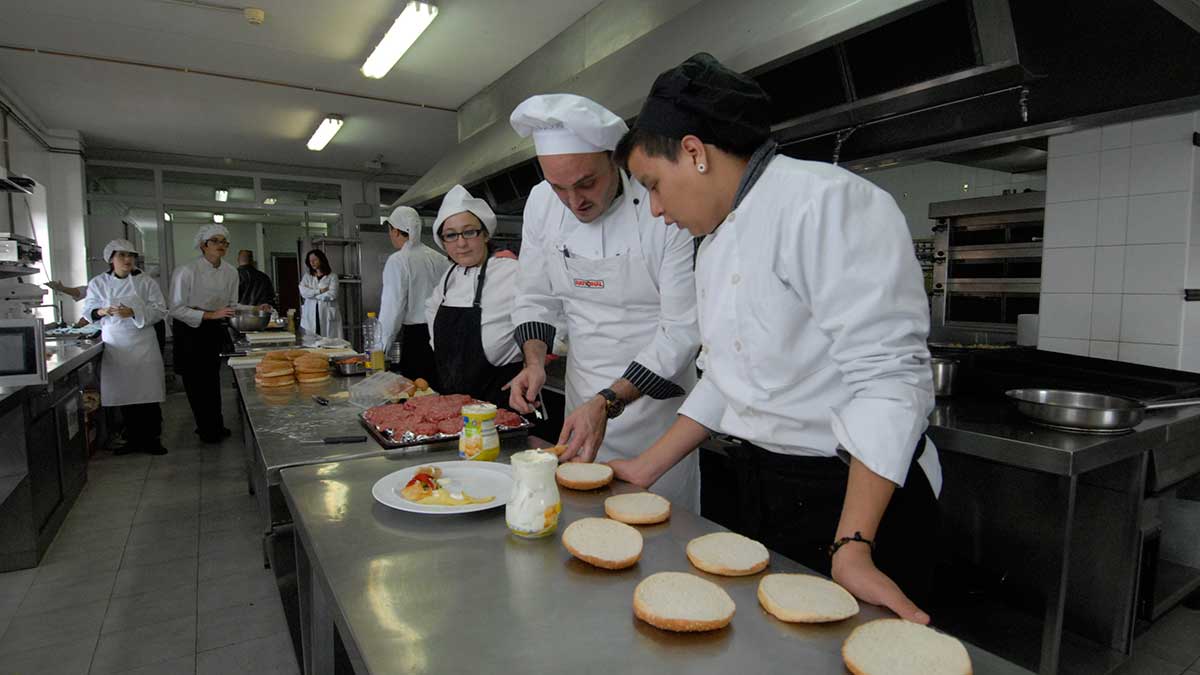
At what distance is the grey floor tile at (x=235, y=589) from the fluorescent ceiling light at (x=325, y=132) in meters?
4.84

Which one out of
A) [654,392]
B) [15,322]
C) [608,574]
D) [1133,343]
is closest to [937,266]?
[1133,343]

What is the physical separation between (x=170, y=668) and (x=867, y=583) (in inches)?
95.9

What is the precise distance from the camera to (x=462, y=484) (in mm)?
1242

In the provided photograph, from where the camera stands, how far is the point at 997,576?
229 cm

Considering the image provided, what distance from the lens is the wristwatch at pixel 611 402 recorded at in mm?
1461

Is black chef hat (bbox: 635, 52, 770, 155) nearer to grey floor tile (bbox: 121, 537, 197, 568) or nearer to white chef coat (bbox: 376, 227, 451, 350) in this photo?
grey floor tile (bbox: 121, 537, 197, 568)

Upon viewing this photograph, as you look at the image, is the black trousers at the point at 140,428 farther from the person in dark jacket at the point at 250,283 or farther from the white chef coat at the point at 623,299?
the white chef coat at the point at 623,299

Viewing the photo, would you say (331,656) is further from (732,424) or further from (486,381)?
(486,381)

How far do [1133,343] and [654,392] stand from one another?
2941mm

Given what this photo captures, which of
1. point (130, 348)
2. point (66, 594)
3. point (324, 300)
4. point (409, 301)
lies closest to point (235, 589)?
point (66, 594)

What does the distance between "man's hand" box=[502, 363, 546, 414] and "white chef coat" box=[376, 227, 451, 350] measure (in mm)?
2990

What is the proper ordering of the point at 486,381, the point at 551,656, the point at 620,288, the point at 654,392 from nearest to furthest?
the point at 551,656 → the point at 654,392 → the point at 620,288 → the point at 486,381

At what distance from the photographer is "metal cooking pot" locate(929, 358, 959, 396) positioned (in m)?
2.26

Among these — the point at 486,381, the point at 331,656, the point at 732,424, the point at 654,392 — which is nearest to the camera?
the point at 732,424
